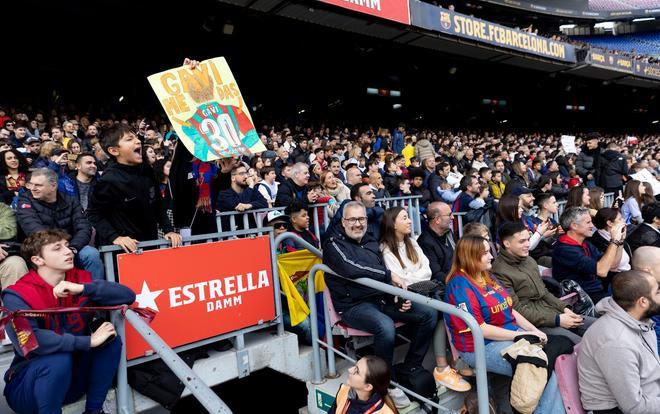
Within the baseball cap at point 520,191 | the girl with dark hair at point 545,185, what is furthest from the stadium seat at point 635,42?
the baseball cap at point 520,191

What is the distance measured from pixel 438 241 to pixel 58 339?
3.33 meters

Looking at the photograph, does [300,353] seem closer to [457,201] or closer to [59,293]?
[59,293]

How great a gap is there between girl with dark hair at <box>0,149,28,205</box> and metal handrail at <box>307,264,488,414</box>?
368 centimetres

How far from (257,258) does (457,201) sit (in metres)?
3.78

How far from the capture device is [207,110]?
3.85 meters

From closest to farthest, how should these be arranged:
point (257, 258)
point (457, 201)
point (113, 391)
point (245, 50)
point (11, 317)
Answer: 1. point (11, 317)
2. point (113, 391)
3. point (257, 258)
4. point (457, 201)
5. point (245, 50)

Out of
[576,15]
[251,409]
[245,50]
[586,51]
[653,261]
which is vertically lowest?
[251,409]

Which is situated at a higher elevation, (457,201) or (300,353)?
(457,201)

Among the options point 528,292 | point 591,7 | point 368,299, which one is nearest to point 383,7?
point 528,292

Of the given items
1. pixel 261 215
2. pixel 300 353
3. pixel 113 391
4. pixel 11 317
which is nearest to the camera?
pixel 11 317

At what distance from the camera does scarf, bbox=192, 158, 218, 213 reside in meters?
4.17

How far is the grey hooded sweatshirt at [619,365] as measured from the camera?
9.20 feet

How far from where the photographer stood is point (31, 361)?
2576mm

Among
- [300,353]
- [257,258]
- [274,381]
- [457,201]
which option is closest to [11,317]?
[257,258]
